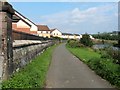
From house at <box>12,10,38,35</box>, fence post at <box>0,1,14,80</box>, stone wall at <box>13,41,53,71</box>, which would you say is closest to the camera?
fence post at <box>0,1,14,80</box>

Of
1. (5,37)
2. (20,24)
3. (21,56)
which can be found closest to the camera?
(5,37)

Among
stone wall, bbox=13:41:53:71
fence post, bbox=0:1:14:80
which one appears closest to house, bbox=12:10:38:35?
stone wall, bbox=13:41:53:71

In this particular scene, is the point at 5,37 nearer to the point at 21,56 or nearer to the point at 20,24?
the point at 21,56

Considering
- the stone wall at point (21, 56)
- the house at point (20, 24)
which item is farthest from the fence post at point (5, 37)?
the house at point (20, 24)

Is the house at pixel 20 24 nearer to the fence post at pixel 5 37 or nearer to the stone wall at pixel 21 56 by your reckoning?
the stone wall at pixel 21 56

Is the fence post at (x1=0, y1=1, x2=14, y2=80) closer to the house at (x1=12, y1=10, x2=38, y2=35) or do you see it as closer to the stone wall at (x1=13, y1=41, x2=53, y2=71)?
the stone wall at (x1=13, y1=41, x2=53, y2=71)

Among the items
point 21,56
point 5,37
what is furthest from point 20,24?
point 5,37

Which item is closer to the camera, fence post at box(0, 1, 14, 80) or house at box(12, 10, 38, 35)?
fence post at box(0, 1, 14, 80)

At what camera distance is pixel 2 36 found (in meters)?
8.74

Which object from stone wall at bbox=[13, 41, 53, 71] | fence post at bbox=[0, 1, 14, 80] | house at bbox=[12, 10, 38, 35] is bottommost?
stone wall at bbox=[13, 41, 53, 71]

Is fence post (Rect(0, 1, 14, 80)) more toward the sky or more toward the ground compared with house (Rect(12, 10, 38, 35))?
more toward the ground

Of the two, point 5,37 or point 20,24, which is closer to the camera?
point 5,37

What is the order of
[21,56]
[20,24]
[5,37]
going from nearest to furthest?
[5,37]
[21,56]
[20,24]

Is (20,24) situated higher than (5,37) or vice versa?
(20,24)
